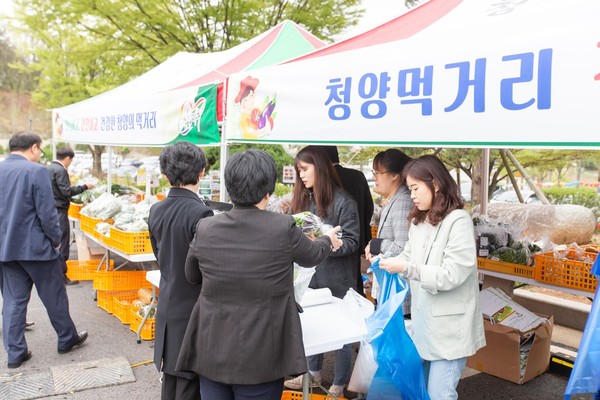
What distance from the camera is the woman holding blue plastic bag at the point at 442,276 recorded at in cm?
243

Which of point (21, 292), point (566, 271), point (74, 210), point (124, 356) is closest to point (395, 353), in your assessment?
point (566, 271)

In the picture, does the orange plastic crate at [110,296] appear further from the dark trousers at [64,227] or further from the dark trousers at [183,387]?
the dark trousers at [183,387]

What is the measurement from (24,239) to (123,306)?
155 cm

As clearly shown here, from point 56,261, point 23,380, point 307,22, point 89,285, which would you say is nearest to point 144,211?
point 56,261

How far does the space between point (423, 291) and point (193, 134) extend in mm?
2353

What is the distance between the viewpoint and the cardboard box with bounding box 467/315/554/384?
3.82 m

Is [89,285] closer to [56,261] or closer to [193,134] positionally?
[56,261]

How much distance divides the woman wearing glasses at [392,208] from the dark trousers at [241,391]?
3.53 ft

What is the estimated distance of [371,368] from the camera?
2775 millimetres

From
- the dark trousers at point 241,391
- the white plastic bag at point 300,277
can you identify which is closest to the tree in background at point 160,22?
the white plastic bag at point 300,277

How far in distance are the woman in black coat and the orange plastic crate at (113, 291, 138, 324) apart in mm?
3498

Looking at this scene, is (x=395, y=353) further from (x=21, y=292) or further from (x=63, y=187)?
(x=63, y=187)

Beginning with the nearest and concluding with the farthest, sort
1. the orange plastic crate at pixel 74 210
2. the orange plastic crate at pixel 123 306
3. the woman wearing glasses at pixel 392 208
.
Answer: the woman wearing glasses at pixel 392 208 < the orange plastic crate at pixel 123 306 < the orange plastic crate at pixel 74 210

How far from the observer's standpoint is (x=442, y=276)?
2.40 metres
